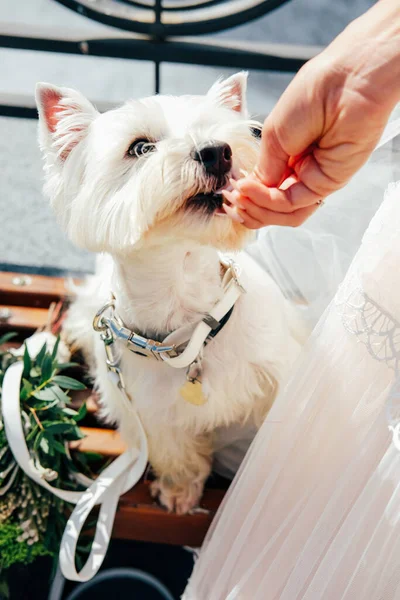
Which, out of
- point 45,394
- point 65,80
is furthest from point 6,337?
point 65,80

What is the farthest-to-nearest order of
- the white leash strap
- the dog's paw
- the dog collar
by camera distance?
1. the dog's paw
2. the white leash strap
3. the dog collar

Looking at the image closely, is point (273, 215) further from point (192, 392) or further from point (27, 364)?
point (27, 364)

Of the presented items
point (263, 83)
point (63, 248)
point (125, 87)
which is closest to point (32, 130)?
point (125, 87)

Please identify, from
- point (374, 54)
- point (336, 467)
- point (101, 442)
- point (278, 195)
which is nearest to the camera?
point (374, 54)

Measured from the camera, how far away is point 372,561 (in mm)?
691

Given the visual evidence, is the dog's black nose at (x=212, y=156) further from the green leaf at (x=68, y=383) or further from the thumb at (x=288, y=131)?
the green leaf at (x=68, y=383)

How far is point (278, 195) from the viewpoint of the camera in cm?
66

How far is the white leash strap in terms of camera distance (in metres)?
1.04

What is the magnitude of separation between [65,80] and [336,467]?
1.81 meters

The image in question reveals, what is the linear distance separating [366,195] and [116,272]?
45cm

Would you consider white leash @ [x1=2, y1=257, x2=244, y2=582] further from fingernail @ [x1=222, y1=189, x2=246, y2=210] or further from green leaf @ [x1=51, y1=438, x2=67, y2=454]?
fingernail @ [x1=222, y1=189, x2=246, y2=210]

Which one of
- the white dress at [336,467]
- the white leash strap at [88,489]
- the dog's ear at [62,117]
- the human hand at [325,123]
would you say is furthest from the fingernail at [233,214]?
the white leash strap at [88,489]

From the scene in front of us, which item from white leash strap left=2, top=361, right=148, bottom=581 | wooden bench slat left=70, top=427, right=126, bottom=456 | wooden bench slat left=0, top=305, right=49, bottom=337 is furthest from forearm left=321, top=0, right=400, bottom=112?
wooden bench slat left=0, top=305, right=49, bottom=337

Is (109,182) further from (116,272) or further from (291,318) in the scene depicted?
(291,318)
